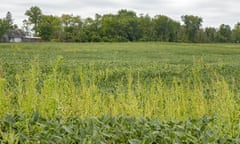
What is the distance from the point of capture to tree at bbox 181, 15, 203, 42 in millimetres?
75875

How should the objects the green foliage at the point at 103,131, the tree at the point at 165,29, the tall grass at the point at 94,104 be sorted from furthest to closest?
the tree at the point at 165,29
the tall grass at the point at 94,104
the green foliage at the point at 103,131

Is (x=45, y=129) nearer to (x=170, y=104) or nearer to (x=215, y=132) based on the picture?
(x=215, y=132)

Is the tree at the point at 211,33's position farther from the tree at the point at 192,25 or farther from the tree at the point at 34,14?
the tree at the point at 34,14

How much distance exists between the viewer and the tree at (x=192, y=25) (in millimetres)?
75875

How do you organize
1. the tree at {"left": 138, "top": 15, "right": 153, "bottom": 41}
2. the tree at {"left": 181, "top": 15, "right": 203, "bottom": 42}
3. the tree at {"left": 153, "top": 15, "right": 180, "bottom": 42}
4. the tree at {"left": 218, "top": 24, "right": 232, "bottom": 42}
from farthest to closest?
1. the tree at {"left": 218, "top": 24, "right": 232, "bottom": 42}
2. the tree at {"left": 181, "top": 15, "right": 203, "bottom": 42}
3. the tree at {"left": 153, "top": 15, "right": 180, "bottom": 42}
4. the tree at {"left": 138, "top": 15, "right": 153, "bottom": 41}

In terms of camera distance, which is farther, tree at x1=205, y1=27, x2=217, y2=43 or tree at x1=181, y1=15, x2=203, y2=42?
tree at x1=205, y1=27, x2=217, y2=43

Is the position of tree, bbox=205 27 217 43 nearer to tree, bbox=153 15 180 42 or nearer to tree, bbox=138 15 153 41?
tree, bbox=153 15 180 42

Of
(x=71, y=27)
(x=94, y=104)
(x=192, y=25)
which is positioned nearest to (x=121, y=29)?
(x=71, y=27)

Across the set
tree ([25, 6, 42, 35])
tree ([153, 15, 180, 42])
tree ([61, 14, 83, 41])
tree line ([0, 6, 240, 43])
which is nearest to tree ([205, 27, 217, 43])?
tree line ([0, 6, 240, 43])

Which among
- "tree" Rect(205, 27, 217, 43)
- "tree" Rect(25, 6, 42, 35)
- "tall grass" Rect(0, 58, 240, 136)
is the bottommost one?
"tall grass" Rect(0, 58, 240, 136)

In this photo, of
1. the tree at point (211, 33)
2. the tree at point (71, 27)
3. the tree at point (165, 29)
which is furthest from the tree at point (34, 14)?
the tree at point (211, 33)

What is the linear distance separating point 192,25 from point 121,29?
17.1m

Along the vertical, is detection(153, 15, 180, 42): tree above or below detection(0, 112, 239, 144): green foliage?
above

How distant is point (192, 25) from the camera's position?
7762cm
